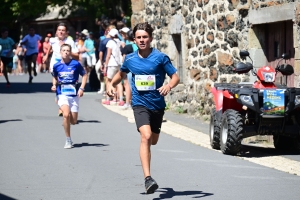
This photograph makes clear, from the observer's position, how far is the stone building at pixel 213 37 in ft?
44.4

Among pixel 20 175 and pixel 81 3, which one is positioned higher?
pixel 81 3

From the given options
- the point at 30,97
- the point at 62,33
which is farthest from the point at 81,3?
the point at 62,33

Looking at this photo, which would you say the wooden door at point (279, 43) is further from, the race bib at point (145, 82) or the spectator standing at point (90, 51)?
the spectator standing at point (90, 51)

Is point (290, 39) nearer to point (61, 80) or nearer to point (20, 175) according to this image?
point (61, 80)

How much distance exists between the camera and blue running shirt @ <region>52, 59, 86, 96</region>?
13.1 metres

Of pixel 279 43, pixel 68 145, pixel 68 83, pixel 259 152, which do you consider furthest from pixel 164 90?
pixel 279 43

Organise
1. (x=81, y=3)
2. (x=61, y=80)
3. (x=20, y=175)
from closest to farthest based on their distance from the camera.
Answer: (x=20, y=175)
(x=61, y=80)
(x=81, y=3)

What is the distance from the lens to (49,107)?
64.7 feet

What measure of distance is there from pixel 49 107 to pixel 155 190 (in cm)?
1160

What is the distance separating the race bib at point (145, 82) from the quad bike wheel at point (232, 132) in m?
2.92

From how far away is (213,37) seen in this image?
53.3 feet

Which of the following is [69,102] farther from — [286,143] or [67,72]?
[286,143]

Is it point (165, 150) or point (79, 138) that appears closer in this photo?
point (165, 150)

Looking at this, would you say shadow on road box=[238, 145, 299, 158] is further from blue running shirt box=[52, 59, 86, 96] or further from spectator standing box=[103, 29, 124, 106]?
spectator standing box=[103, 29, 124, 106]
